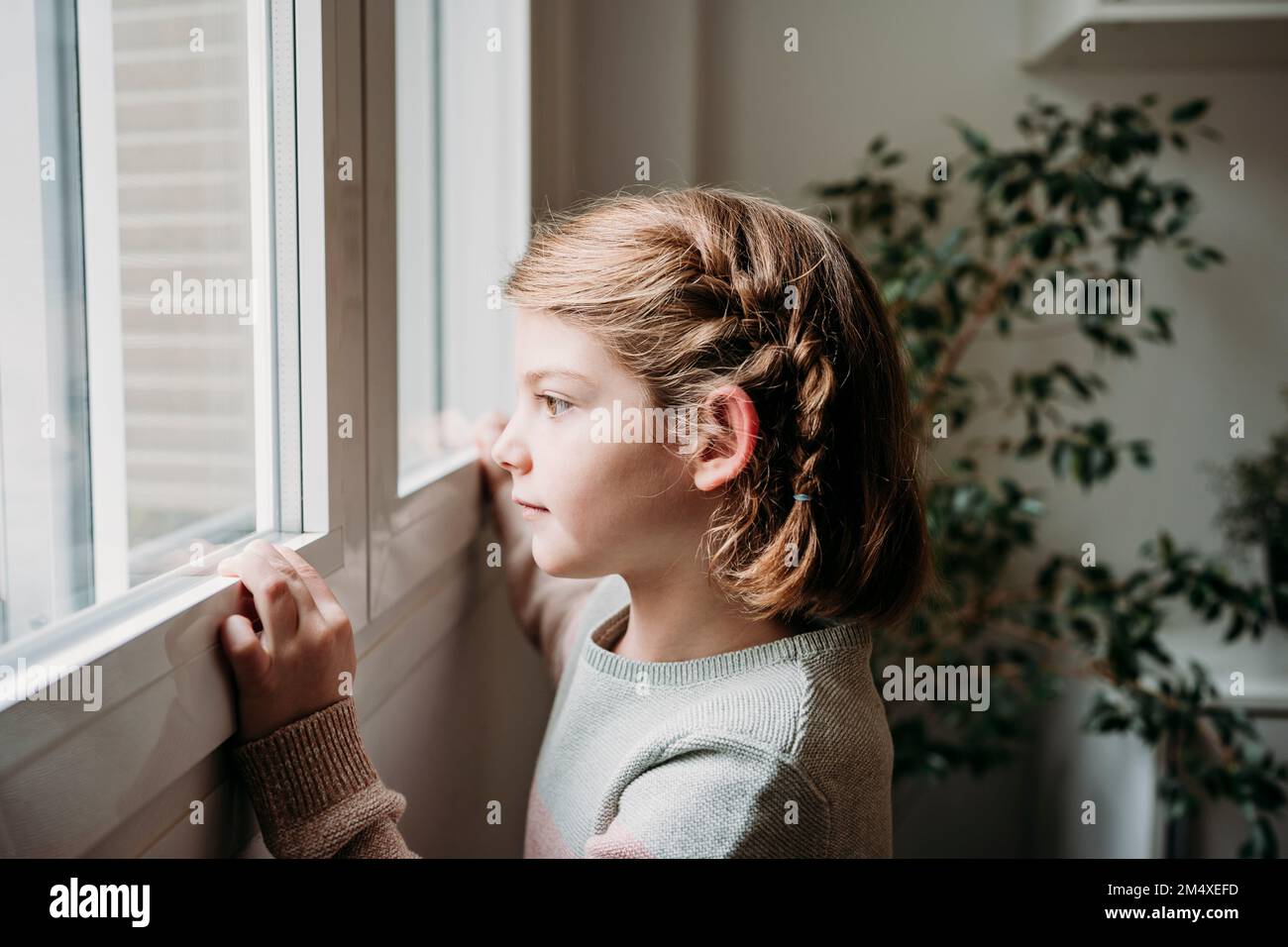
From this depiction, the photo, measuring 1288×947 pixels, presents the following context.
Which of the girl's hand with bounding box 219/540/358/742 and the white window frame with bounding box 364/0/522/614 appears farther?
the white window frame with bounding box 364/0/522/614

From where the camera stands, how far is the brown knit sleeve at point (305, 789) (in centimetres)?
55

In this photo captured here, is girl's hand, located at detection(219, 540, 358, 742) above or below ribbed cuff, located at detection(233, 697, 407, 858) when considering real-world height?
above

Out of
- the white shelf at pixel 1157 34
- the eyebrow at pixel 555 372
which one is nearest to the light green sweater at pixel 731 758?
the eyebrow at pixel 555 372

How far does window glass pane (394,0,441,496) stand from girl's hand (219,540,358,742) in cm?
27

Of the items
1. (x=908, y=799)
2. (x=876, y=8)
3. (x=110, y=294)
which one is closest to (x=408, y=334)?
(x=110, y=294)

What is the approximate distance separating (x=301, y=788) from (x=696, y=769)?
0.23 meters

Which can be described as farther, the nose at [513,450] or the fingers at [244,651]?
the nose at [513,450]

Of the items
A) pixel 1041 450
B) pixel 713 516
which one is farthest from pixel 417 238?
pixel 1041 450

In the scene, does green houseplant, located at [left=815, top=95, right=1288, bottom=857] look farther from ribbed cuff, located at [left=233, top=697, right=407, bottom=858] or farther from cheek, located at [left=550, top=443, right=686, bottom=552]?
ribbed cuff, located at [left=233, top=697, right=407, bottom=858]

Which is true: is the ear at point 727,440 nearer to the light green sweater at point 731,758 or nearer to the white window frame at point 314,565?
the light green sweater at point 731,758

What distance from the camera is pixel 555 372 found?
2.22ft

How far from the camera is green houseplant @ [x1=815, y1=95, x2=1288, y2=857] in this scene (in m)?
1.24

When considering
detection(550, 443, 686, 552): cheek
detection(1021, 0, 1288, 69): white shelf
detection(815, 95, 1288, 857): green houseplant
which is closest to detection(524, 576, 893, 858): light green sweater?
detection(550, 443, 686, 552): cheek

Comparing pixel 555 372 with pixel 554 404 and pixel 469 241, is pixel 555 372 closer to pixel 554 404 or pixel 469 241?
pixel 554 404
